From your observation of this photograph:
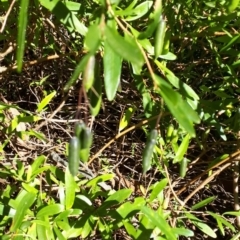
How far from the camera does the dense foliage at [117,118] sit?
3.05 ft

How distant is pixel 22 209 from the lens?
1.36m

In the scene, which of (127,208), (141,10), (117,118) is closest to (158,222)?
(127,208)

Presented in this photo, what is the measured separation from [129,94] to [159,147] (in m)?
0.46

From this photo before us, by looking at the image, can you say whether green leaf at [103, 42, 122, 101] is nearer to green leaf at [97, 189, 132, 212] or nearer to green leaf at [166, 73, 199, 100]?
green leaf at [166, 73, 199, 100]

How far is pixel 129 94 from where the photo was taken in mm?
2188

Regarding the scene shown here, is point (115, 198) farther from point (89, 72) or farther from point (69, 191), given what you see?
point (89, 72)

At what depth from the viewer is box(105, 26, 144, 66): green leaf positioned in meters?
0.68

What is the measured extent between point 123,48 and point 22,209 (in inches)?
30.6

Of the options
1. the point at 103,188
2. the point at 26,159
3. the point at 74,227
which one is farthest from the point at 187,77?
the point at 74,227

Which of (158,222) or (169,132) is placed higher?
(169,132)

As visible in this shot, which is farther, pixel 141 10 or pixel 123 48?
pixel 141 10

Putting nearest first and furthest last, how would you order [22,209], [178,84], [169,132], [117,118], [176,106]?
[176,106] < [178,84] < [22,209] < [169,132] < [117,118]

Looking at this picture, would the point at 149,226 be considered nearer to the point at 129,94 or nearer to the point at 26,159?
the point at 26,159

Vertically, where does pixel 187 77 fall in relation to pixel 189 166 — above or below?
above
